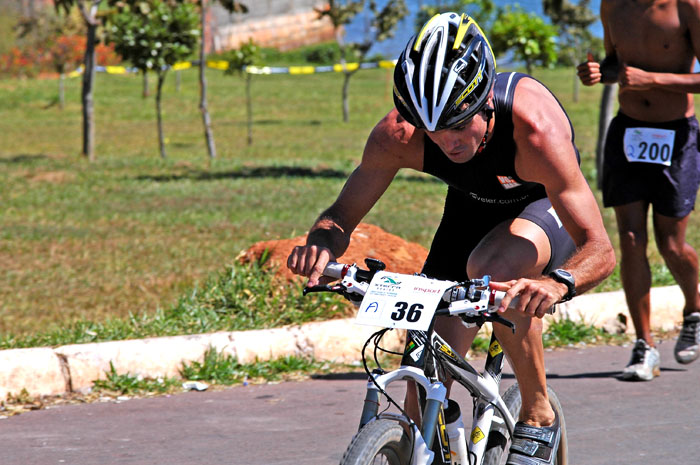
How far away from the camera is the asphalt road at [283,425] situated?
15.0 ft

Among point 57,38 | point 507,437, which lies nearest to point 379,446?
point 507,437

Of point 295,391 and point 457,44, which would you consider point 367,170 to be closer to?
point 457,44

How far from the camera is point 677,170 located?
19.1 feet

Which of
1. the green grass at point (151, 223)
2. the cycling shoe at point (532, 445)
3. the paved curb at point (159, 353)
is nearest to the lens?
the cycling shoe at point (532, 445)

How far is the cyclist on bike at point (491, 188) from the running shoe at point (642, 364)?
2.43 meters

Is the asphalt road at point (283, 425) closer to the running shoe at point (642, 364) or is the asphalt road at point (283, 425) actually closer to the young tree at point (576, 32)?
the running shoe at point (642, 364)

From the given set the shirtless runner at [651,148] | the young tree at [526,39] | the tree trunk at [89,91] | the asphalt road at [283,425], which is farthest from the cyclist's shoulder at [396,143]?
the tree trunk at [89,91]

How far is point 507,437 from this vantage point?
362 cm

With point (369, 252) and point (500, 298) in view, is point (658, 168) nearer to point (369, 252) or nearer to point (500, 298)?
point (369, 252)

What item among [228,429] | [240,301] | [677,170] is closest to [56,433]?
[228,429]

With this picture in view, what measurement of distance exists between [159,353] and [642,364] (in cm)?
275

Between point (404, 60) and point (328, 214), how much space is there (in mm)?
758

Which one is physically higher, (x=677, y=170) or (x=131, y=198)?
(x=677, y=170)

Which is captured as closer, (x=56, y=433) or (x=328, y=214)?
(x=328, y=214)
